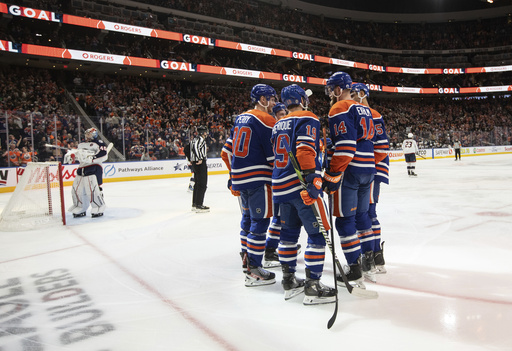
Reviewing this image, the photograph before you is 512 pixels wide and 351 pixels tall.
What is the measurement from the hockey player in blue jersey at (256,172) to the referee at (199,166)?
370 cm

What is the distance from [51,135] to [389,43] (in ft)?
111

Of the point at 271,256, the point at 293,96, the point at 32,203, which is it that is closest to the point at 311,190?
the point at 293,96

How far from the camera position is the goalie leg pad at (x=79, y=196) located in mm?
6613

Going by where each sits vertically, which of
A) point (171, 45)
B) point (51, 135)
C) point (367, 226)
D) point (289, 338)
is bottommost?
point (289, 338)

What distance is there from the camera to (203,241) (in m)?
4.79

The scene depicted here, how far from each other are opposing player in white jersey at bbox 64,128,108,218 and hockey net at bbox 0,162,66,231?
0.32 meters

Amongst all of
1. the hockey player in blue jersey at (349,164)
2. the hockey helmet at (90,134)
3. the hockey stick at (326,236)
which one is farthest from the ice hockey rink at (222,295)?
the hockey helmet at (90,134)

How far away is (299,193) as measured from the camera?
2.80 metres

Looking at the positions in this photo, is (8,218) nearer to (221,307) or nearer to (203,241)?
(203,241)

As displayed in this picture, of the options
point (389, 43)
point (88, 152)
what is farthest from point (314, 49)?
point (88, 152)

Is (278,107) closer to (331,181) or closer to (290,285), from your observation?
(331,181)

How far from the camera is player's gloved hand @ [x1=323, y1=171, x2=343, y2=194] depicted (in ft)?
9.43

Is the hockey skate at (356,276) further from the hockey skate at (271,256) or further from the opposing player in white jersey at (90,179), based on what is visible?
the opposing player in white jersey at (90,179)

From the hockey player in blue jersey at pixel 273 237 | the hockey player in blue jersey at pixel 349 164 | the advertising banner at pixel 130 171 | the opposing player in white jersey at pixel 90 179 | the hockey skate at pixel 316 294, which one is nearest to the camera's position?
Result: the hockey skate at pixel 316 294
